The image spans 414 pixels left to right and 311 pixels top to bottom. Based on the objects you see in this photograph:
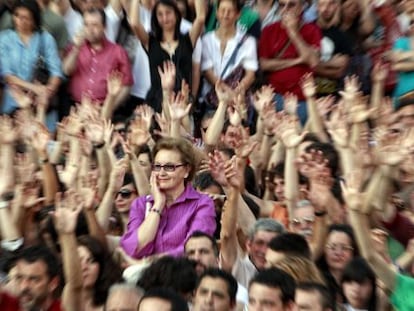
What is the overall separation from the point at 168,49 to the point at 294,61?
100 cm

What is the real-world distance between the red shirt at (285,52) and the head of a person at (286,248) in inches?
134

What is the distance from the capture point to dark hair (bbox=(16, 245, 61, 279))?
5.56 m

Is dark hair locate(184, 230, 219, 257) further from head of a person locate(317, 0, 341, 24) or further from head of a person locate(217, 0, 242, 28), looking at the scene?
head of a person locate(317, 0, 341, 24)

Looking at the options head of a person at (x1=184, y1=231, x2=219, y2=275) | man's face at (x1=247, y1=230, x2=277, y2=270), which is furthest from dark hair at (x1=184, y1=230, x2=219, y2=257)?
man's face at (x1=247, y1=230, x2=277, y2=270)

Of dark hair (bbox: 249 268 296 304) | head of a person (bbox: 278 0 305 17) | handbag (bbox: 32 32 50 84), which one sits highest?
head of a person (bbox: 278 0 305 17)

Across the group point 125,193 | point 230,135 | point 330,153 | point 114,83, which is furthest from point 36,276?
point 114,83

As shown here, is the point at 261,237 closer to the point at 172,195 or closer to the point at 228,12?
the point at 172,195

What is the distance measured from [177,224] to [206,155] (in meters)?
1.12

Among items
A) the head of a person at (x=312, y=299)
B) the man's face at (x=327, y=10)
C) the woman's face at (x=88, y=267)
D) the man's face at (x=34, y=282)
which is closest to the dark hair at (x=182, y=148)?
the woman's face at (x=88, y=267)

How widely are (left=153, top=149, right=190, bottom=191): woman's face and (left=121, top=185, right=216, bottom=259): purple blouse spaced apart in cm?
8

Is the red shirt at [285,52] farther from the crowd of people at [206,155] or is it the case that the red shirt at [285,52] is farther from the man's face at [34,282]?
the man's face at [34,282]

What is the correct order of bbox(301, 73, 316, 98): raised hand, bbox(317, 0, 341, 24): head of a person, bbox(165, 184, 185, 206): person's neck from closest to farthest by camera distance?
bbox(165, 184, 185, 206): person's neck < bbox(301, 73, 316, 98): raised hand < bbox(317, 0, 341, 24): head of a person

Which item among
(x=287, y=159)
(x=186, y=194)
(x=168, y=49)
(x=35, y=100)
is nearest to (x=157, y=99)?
(x=168, y=49)

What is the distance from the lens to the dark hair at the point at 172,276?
5.53m
